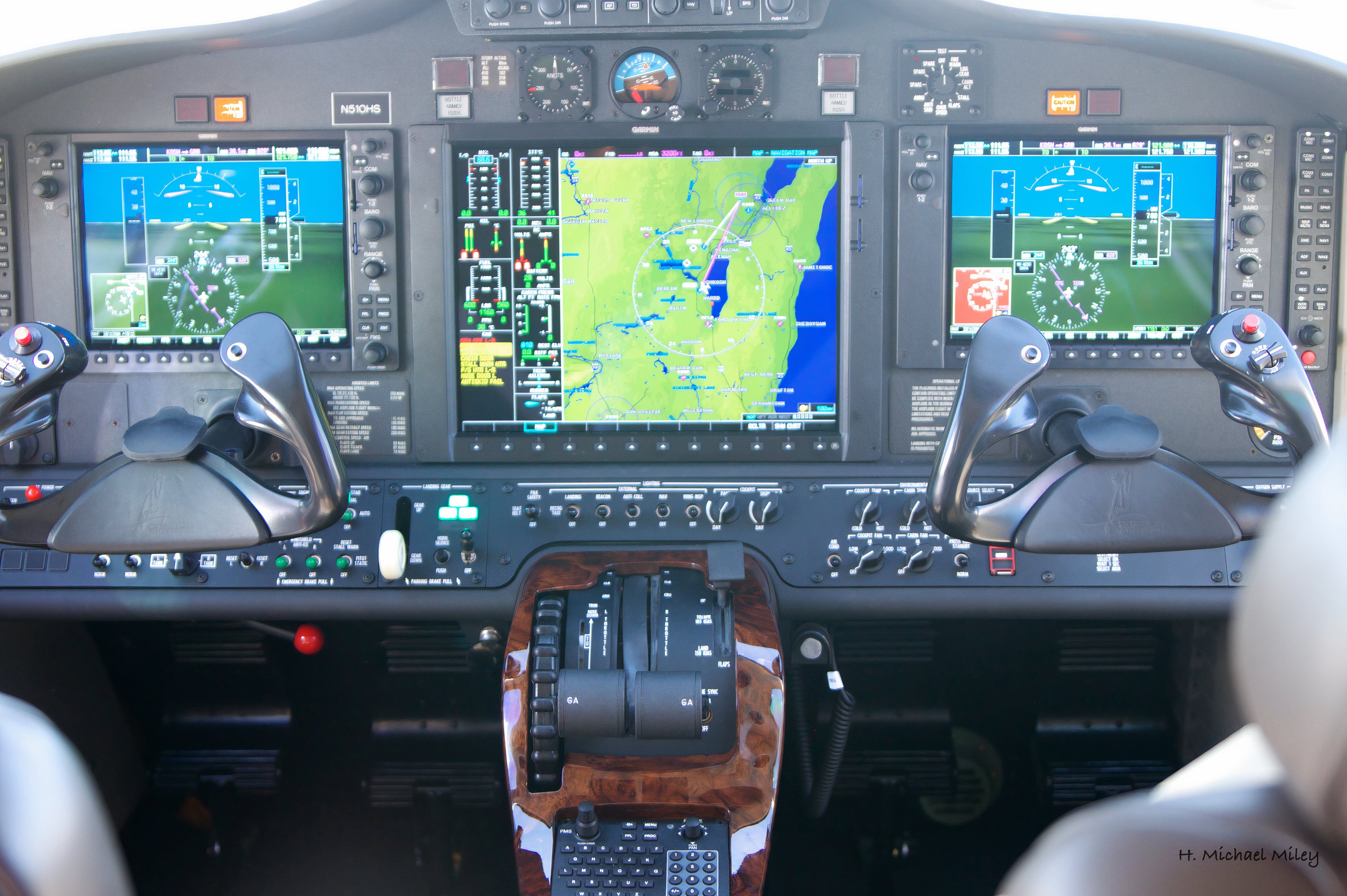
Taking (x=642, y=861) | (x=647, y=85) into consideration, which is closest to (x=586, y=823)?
(x=642, y=861)

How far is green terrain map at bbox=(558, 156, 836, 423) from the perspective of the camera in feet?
6.39

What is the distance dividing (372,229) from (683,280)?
0.68m

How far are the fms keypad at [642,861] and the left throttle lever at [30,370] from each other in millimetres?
1181

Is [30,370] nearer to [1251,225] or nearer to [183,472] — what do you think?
[183,472]

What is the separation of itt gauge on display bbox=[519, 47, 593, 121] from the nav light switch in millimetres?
507

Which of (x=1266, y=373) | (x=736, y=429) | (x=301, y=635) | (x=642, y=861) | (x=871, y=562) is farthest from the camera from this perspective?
(x=301, y=635)

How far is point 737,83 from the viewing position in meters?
1.92

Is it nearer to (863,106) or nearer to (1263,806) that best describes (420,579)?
(863,106)

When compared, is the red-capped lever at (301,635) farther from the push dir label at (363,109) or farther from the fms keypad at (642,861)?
the push dir label at (363,109)

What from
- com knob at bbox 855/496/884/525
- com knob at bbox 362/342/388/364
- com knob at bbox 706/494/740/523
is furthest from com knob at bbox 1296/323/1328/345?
com knob at bbox 362/342/388/364

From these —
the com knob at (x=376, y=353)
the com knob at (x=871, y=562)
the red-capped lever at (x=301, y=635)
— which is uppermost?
the com knob at (x=376, y=353)

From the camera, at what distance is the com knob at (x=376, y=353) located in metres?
1.97

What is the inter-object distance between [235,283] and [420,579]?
30.5 inches

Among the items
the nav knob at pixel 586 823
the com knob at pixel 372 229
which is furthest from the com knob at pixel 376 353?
the nav knob at pixel 586 823
